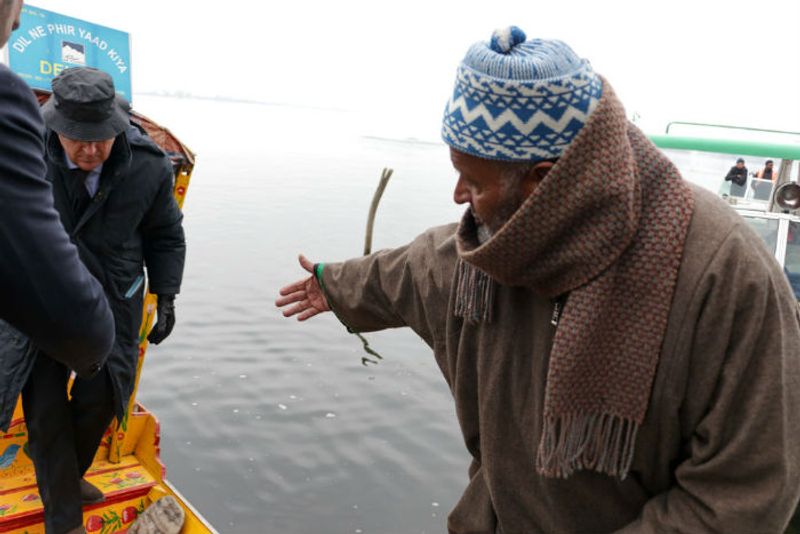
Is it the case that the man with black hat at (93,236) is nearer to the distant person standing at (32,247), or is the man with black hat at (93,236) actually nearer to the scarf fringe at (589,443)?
the distant person standing at (32,247)

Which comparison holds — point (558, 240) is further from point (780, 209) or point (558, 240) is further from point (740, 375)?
point (780, 209)

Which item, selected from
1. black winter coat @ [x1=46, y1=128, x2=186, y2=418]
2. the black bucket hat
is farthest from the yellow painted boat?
the black bucket hat

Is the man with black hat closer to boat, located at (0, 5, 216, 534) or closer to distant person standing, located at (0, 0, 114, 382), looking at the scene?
boat, located at (0, 5, 216, 534)

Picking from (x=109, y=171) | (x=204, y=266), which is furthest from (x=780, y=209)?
(x=204, y=266)

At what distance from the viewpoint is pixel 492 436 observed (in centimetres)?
181

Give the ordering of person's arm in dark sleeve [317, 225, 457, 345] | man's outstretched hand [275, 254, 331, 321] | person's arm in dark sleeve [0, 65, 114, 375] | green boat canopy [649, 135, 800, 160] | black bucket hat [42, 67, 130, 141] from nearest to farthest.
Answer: person's arm in dark sleeve [0, 65, 114, 375] → person's arm in dark sleeve [317, 225, 457, 345] → man's outstretched hand [275, 254, 331, 321] → black bucket hat [42, 67, 130, 141] → green boat canopy [649, 135, 800, 160]

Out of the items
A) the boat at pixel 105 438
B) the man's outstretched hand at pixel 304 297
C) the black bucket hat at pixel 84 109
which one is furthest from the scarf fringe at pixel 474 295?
the boat at pixel 105 438

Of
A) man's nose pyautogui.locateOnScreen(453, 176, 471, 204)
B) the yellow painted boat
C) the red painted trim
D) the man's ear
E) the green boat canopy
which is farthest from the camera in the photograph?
the green boat canopy

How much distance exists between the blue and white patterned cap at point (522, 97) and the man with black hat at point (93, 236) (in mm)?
2102

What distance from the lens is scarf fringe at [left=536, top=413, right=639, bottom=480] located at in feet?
5.20

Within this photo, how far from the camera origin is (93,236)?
131 inches

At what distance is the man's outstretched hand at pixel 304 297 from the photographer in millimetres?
2395

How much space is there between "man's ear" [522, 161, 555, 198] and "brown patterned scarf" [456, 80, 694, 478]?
0.10 meters

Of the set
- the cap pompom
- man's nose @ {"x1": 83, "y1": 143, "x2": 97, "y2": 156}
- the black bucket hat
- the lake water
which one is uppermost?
the cap pompom
